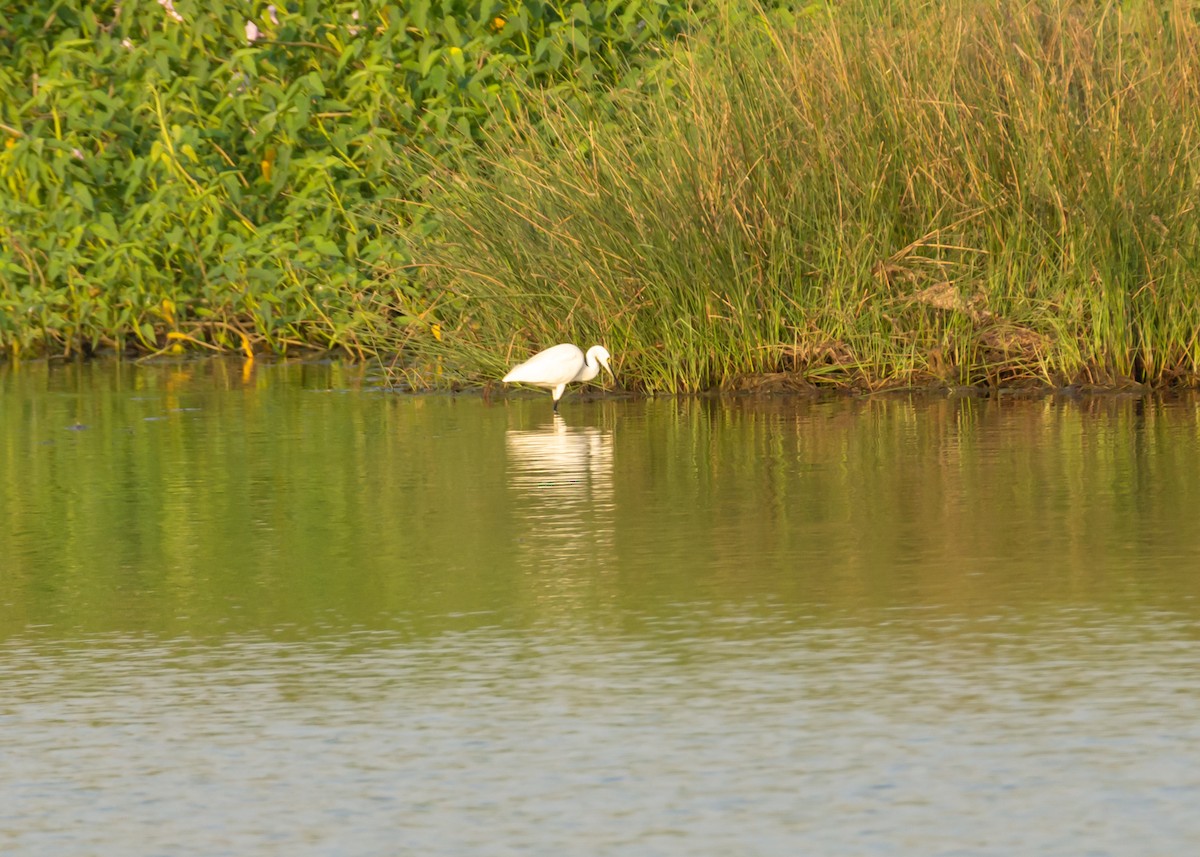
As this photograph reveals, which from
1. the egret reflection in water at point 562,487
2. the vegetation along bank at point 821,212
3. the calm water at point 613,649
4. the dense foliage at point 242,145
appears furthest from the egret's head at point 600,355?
the dense foliage at point 242,145

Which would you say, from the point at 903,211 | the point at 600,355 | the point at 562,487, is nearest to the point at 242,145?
the point at 600,355

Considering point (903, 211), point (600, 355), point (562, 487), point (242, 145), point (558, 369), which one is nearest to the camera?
point (562, 487)

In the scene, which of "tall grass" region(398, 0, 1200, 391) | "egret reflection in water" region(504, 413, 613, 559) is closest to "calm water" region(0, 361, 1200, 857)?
"egret reflection in water" region(504, 413, 613, 559)

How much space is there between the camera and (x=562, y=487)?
8.95 metres

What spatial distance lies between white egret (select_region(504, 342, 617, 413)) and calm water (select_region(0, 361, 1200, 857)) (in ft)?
6.00

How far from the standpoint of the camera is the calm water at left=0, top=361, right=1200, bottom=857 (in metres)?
4.20

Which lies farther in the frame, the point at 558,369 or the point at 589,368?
the point at 589,368

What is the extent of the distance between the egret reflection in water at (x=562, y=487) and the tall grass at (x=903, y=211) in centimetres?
152

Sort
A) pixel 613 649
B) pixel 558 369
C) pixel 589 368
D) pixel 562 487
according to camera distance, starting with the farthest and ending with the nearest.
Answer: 1. pixel 589 368
2. pixel 558 369
3. pixel 562 487
4. pixel 613 649

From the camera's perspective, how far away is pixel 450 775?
4480mm

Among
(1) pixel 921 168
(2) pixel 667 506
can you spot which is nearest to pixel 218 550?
(2) pixel 667 506

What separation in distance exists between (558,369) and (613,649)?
6640mm

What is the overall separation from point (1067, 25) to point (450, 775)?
899cm

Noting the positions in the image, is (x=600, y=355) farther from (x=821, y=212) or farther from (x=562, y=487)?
(x=562, y=487)
